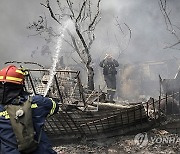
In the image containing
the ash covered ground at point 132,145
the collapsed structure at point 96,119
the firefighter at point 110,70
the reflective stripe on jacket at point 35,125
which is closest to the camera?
the reflective stripe on jacket at point 35,125

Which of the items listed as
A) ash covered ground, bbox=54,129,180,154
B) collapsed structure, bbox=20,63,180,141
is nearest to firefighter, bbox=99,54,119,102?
collapsed structure, bbox=20,63,180,141

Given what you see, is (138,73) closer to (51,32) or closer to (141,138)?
(51,32)

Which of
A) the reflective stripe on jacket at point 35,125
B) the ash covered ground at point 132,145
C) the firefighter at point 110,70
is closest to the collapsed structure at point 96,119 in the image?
the ash covered ground at point 132,145

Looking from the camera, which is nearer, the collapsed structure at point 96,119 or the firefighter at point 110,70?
the collapsed structure at point 96,119

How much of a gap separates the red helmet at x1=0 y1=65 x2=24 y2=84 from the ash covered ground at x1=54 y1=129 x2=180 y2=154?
3542 millimetres

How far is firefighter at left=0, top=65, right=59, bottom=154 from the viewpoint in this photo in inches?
101

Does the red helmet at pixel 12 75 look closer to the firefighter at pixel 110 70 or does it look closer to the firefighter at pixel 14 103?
the firefighter at pixel 14 103

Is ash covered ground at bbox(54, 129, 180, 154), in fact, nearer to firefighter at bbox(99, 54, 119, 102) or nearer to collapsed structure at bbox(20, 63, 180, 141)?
collapsed structure at bbox(20, 63, 180, 141)

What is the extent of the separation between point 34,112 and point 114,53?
13.4 metres

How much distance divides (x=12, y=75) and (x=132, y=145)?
12.6 ft

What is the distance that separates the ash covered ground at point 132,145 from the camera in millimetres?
5551

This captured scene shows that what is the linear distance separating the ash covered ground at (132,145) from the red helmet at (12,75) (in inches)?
139

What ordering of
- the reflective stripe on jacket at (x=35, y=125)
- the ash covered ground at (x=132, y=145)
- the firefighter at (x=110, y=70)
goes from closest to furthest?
the reflective stripe on jacket at (x=35, y=125), the ash covered ground at (x=132, y=145), the firefighter at (x=110, y=70)

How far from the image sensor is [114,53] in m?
15.9
